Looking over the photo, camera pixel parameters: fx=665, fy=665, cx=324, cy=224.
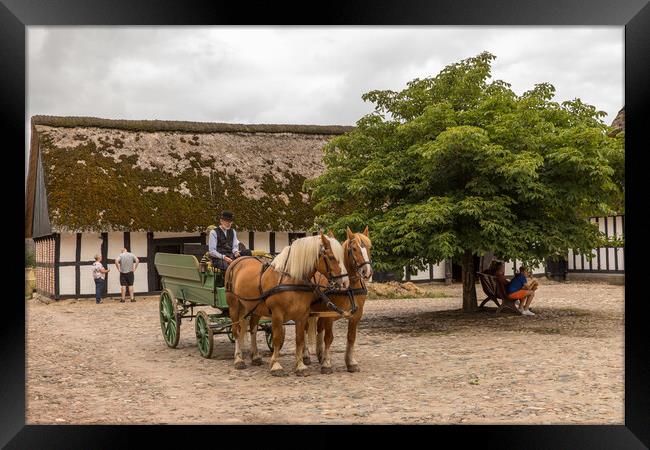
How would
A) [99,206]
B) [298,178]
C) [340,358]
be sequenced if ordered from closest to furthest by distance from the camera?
[340,358], [99,206], [298,178]

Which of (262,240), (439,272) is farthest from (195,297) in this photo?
(439,272)

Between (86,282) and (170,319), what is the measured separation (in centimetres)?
973

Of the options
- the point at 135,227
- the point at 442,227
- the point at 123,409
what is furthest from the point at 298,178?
the point at 123,409

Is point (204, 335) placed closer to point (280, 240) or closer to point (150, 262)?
point (150, 262)

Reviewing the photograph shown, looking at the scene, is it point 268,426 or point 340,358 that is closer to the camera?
point 268,426

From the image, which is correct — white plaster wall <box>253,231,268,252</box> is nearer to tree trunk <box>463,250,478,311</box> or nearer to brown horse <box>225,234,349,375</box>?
tree trunk <box>463,250,478,311</box>

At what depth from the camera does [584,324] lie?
11.8 meters

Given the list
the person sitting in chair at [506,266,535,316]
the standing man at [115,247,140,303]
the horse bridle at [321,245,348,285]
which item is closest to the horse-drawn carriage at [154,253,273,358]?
the horse bridle at [321,245,348,285]

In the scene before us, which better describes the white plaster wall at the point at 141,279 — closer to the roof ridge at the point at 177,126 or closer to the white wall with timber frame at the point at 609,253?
the roof ridge at the point at 177,126

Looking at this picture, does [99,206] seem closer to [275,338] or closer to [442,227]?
[442,227]

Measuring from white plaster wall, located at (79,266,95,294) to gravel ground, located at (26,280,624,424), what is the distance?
562 cm

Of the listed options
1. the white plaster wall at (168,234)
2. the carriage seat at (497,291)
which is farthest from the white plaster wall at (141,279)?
the carriage seat at (497,291)

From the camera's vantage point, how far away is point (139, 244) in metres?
19.5

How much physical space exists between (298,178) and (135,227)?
5851 millimetres
